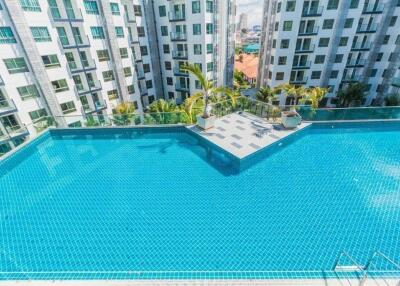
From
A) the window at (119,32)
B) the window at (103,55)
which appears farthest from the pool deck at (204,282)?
the window at (119,32)

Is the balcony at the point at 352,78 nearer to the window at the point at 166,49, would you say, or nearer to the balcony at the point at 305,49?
the balcony at the point at 305,49

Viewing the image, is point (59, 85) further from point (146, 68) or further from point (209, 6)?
point (209, 6)

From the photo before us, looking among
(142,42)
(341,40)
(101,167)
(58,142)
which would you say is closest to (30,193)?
(101,167)

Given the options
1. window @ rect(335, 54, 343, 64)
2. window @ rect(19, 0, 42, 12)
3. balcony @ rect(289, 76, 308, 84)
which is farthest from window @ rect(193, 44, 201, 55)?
window @ rect(335, 54, 343, 64)

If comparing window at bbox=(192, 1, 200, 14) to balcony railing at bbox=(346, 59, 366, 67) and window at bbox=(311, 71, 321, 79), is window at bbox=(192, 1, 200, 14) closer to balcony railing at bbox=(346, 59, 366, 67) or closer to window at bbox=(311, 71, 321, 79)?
window at bbox=(311, 71, 321, 79)

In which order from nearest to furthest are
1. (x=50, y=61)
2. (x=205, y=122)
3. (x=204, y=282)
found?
(x=204, y=282)
(x=205, y=122)
(x=50, y=61)

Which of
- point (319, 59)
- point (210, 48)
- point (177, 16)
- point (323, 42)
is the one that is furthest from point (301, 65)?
point (177, 16)
